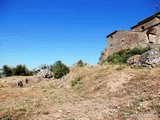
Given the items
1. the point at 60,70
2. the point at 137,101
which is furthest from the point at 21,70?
the point at 137,101

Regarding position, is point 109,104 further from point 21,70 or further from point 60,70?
point 21,70

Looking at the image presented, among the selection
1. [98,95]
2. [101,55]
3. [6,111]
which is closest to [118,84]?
[98,95]

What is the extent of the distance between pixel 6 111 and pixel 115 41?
27.5 m

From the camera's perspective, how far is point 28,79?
82.7 feet

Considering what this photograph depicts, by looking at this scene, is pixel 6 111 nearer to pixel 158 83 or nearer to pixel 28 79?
pixel 158 83

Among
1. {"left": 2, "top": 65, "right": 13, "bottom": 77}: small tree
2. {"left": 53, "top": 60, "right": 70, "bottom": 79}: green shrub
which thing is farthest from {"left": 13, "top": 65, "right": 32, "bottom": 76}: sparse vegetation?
{"left": 53, "top": 60, "right": 70, "bottom": 79}: green shrub

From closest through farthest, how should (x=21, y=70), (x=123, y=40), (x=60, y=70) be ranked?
(x=60, y=70) < (x=123, y=40) < (x=21, y=70)

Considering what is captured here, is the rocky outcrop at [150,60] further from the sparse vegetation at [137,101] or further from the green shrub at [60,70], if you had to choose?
the green shrub at [60,70]

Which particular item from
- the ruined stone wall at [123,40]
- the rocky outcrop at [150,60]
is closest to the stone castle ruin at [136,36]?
the ruined stone wall at [123,40]

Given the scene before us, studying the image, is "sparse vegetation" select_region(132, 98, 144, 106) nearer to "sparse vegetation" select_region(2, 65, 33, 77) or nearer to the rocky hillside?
the rocky hillside

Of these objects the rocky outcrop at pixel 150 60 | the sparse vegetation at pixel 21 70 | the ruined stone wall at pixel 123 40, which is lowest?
the rocky outcrop at pixel 150 60

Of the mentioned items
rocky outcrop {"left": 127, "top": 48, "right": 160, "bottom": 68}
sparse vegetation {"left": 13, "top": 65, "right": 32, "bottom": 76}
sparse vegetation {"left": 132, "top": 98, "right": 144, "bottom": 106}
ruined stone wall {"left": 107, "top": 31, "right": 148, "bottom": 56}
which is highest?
ruined stone wall {"left": 107, "top": 31, "right": 148, "bottom": 56}

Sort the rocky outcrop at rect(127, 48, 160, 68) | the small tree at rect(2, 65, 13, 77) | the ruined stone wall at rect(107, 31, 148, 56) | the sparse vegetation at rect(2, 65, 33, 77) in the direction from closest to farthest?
1. the rocky outcrop at rect(127, 48, 160, 68)
2. the ruined stone wall at rect(107, 31, 148, 56)
3. the sparse vegetation at rect(2, 65, 33, 77)
4. the small tree at rect(2, 65, 13, 77)

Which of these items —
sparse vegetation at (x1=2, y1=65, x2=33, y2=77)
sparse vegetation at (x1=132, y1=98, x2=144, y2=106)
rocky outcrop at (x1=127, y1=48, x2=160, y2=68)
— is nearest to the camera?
sparse vegetation at (x1=132, y1=98, x2=144, y2=106)
